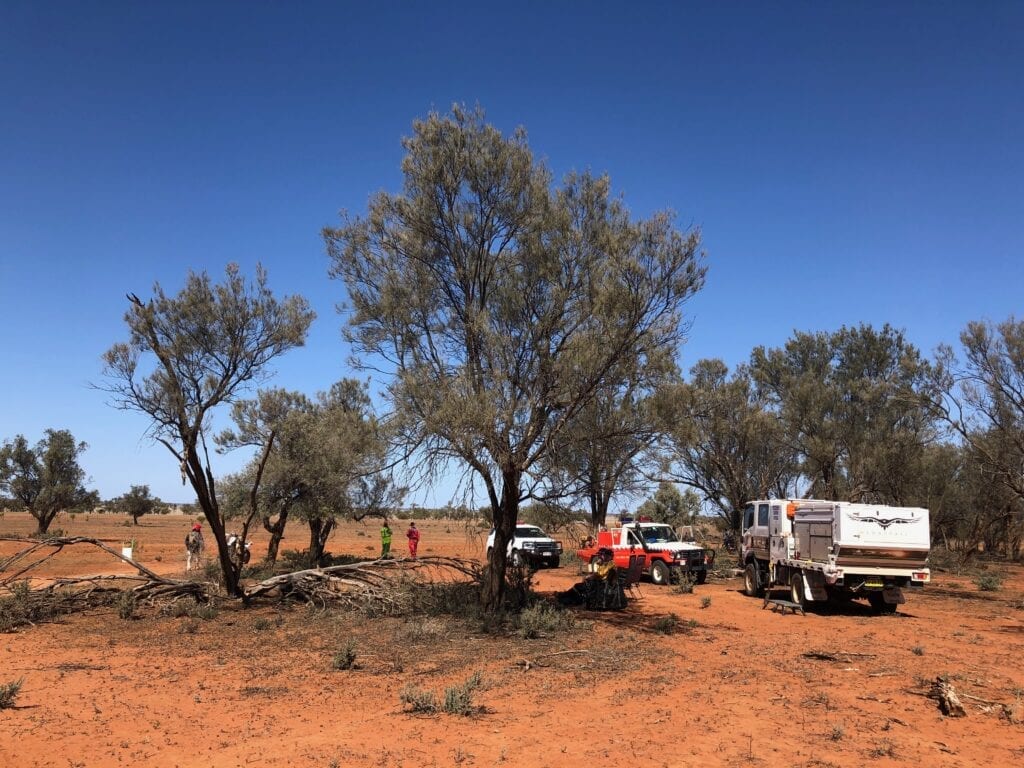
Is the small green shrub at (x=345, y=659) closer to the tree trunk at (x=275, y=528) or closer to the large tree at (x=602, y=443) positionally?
the large tree at (x=602, y=443)

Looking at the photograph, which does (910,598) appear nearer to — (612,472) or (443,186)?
(612,472)

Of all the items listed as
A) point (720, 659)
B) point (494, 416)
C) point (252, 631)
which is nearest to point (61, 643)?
point (252, 631)

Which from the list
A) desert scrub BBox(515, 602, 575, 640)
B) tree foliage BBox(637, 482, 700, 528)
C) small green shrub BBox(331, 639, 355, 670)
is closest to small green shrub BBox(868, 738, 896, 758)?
desert scrub BBox(515, 602, 575, 640)

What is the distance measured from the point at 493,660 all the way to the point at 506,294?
Answer: 631 centimetres

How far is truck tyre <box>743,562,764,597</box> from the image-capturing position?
20177 millimetres

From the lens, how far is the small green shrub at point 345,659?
9.98 meters

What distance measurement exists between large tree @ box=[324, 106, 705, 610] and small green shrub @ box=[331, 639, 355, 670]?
363 cm

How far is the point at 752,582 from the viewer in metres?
20.3

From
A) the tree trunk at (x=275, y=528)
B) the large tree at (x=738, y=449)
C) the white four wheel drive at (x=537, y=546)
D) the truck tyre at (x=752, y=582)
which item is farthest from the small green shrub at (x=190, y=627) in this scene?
the large tree at (x=738, y=449)

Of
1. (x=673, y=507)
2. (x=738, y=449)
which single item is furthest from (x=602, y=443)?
(x=673, y=507)

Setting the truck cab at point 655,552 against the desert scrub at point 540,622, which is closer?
the desert scrub at point 540,622

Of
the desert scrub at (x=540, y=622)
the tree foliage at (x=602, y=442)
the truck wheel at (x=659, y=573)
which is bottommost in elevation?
the truck wheel at (x=659, y=573)

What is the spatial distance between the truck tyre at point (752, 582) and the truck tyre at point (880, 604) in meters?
3.29

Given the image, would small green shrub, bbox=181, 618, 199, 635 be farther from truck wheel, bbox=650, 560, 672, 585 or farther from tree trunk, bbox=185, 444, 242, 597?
truck wheel, bbox=650, 560, 672, 585
